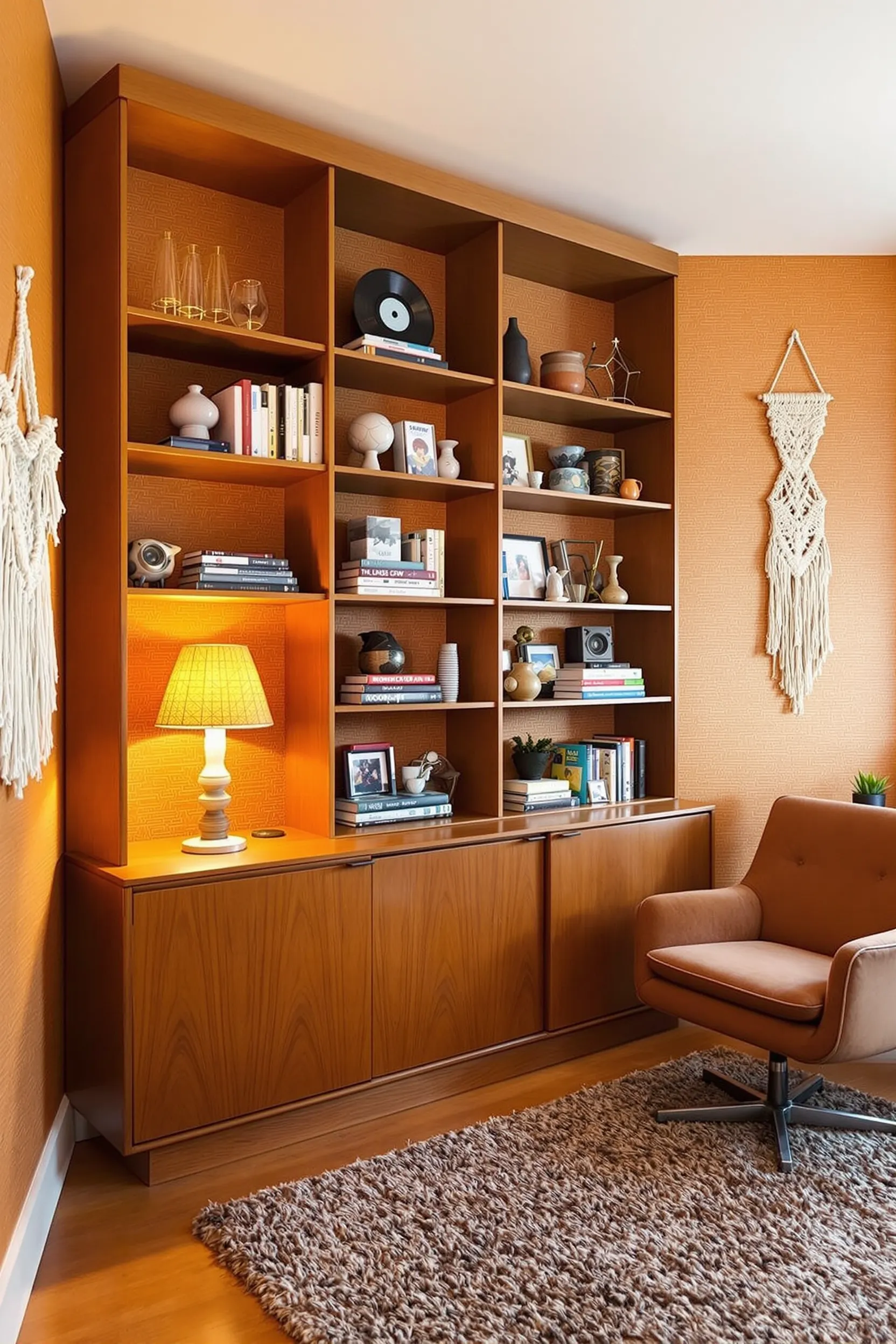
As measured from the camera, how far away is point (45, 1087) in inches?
95.5

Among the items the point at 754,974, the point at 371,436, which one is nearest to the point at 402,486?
the point at 371,436

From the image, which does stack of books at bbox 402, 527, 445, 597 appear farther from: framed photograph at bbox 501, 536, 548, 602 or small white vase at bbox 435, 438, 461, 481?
framed photograph at bbox 501, 536, 548, 602

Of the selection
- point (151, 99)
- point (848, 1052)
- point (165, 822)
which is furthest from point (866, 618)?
point (151, 99)

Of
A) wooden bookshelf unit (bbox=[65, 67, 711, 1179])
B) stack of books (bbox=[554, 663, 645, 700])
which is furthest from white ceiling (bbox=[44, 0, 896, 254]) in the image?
stack of books (bbox=[554, 663, 645, 700])

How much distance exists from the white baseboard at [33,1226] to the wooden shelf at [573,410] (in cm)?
248

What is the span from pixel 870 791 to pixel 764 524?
1071 mm

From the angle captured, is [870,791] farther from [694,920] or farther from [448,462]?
[448,462]

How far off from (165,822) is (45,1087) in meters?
0.79

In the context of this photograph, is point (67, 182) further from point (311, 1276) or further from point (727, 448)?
point (311, 1276)

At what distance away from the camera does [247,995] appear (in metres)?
2.59

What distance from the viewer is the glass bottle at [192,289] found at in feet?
9.13

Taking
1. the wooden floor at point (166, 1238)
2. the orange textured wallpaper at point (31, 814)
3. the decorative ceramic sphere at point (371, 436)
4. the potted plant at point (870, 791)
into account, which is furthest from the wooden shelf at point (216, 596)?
the potted plant at point (870, 791)

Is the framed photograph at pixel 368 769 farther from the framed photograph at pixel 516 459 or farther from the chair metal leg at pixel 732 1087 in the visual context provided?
the chair metal leg at pixel 732 1087

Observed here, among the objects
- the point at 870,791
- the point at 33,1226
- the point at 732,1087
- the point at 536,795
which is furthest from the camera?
the point at 870,791
